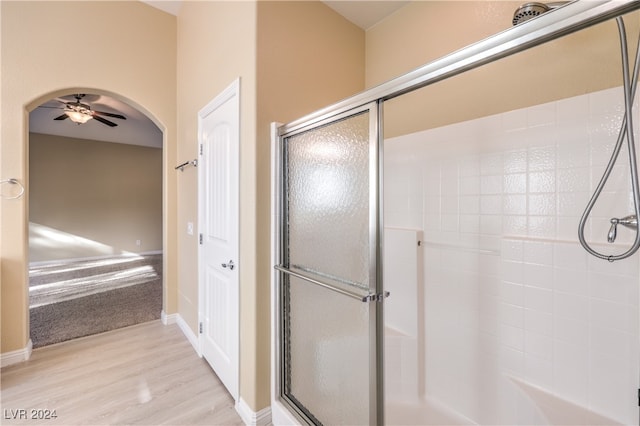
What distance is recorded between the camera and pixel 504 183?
60.9 inches

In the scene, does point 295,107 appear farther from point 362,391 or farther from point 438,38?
point 362,391

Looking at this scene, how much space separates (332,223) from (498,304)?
3.36 ft

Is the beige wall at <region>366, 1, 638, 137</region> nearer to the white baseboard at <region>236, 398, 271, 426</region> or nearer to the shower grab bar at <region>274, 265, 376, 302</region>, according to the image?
the shower grab bar at <region>274, 265, 376, 302</region>

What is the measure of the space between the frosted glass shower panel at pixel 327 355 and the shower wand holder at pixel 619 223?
105 cm

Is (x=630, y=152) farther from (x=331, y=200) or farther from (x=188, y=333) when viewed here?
(x=188, y=333)

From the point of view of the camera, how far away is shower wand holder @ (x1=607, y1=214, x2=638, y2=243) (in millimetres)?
1151

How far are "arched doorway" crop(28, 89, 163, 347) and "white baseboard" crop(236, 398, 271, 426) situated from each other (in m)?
2.07

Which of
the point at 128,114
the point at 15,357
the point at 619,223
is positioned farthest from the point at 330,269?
the point at 128,114

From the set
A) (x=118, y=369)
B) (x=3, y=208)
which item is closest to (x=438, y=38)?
(x=118, y=369)

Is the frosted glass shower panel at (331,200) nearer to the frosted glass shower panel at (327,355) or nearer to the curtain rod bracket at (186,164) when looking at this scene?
the frosted glass shower panel at (327,355)

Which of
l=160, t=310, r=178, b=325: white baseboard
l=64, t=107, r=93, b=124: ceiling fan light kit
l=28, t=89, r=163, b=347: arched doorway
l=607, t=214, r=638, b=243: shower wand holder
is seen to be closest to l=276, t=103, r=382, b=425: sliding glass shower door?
l=607, t=214, r=638, b=243: shower wand holder

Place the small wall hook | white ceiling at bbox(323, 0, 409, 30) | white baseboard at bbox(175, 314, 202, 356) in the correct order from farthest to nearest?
1. white baseboard at bbox(175, 314, 202, 356)
2. the small wall hook
3. white ceiling at bbox(323, 0, 409, 30)

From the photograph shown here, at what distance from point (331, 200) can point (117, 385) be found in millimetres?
2060

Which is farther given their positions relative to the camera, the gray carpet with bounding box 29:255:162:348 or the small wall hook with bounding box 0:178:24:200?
the gray carpet with bounding box 29:255:162:348
